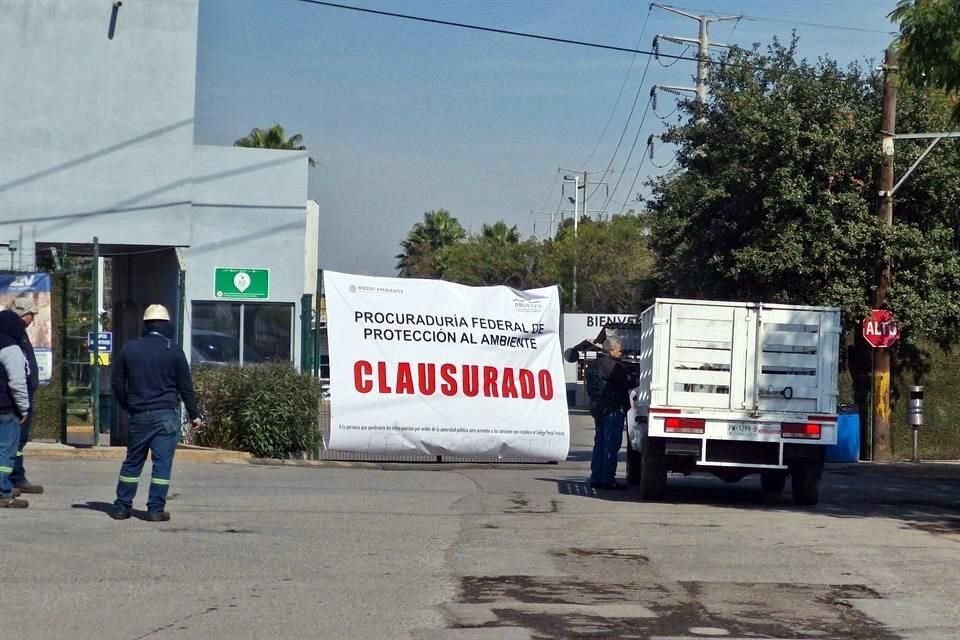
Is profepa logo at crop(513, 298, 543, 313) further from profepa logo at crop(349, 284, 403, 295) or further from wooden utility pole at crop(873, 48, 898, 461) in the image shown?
wooden utility pole at crop(873, 48, 898, 461)

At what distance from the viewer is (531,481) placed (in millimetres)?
16531

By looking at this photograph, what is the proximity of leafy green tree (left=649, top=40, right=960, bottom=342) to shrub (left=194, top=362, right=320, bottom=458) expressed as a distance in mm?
8320

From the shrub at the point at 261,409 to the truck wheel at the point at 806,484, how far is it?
671 cm

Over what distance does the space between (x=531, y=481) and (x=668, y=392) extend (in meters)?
3.04

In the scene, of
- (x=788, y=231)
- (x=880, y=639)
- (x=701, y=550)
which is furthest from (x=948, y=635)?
(x=788, y=231)

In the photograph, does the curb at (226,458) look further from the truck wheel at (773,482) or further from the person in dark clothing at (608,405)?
the truck wheel at (773,482)

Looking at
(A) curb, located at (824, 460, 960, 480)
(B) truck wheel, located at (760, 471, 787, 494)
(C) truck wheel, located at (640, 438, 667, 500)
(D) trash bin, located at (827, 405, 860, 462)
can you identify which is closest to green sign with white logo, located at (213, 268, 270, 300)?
(D) trash bin, located at (827, 405, 860, 462)

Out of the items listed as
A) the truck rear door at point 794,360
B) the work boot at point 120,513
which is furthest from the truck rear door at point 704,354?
the work boot at point 120,513

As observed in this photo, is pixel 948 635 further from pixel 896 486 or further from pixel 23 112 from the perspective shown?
pixel 23 112

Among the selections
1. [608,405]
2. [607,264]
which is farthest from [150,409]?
[607,264]

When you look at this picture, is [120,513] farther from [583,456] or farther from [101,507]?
[583,456]

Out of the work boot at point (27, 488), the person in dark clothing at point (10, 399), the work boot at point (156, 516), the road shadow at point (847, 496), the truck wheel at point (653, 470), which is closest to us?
the work boot at point (156, 516)

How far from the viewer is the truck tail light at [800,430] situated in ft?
45.7

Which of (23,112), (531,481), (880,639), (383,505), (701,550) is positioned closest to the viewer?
(880,639)
